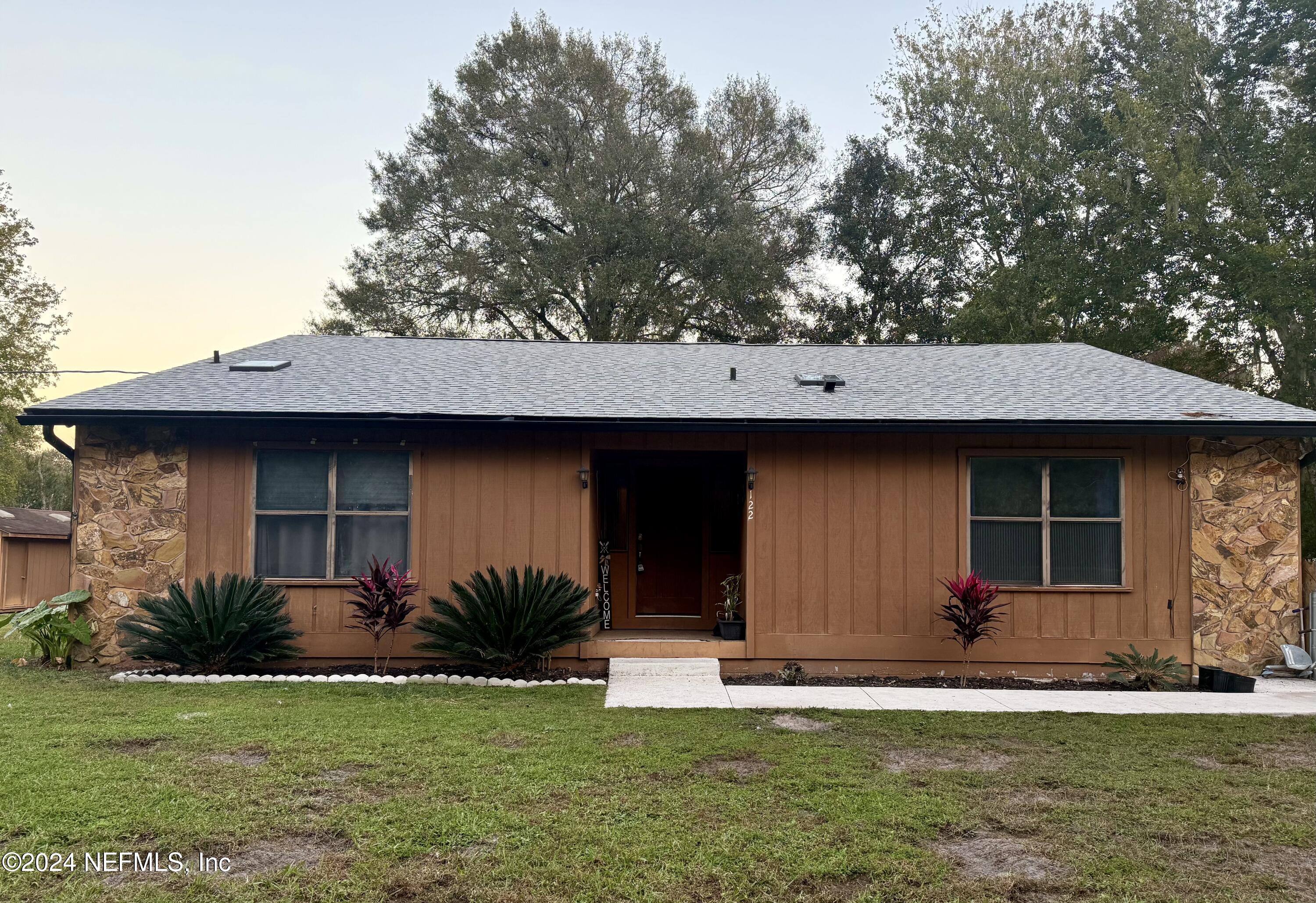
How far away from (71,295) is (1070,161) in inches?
981

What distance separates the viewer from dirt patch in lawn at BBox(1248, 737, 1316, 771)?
516cm

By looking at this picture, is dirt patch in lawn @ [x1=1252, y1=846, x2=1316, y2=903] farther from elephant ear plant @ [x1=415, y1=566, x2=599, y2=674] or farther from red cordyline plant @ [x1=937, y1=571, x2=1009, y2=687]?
elephant ear plant @ [x1=415, y1=566, x2=599, y2=674]

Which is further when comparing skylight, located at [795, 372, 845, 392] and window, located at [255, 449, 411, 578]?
skylight, located at [795, 372, 845, 392]

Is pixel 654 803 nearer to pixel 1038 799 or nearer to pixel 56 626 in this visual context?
pixel 1038 799

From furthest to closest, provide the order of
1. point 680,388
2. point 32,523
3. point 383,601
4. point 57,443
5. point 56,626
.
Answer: point 32,523 → point 680,388 → point 57,443 → point 56,626 → point 383,601

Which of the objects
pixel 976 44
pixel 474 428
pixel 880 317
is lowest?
pixel 474 428

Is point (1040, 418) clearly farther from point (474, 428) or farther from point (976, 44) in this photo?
point (976, 44)

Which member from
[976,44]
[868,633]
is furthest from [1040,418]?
[976,44]

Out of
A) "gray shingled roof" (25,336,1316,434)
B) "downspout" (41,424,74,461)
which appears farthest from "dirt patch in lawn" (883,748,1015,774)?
"downspout" (41,424,74,461)

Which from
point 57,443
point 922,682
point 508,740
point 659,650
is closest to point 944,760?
point 508,740

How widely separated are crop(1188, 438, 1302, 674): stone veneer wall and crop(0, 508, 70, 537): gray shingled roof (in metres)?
18.9

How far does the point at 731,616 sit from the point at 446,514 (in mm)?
2854

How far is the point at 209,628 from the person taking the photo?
25.6 ft

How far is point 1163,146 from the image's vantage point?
62.2 feet
